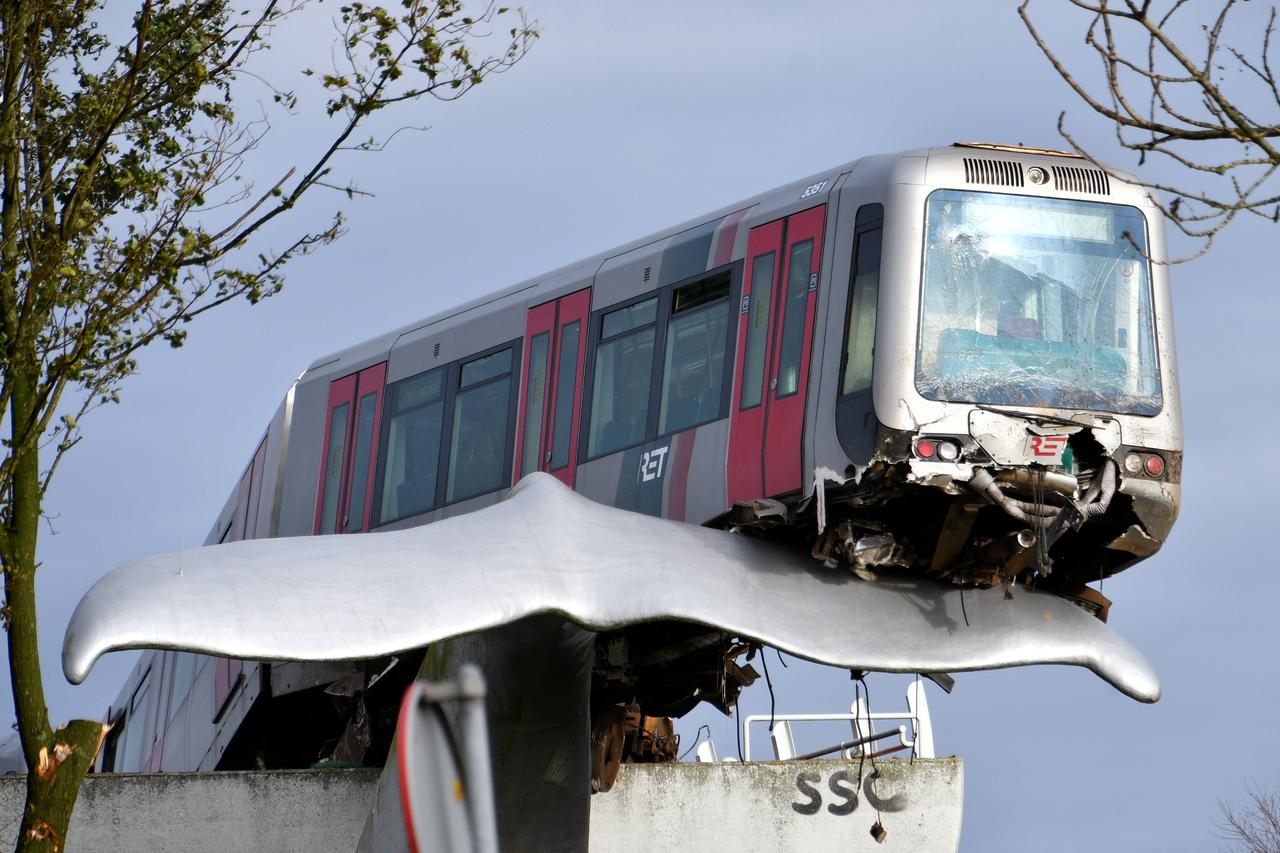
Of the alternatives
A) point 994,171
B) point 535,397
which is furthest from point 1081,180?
point 535,397

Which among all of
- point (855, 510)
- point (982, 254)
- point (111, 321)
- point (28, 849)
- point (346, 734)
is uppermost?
point (982, 254)

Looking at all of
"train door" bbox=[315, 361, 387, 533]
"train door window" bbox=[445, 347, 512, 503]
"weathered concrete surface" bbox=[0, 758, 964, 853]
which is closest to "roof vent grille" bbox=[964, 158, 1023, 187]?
"train door window" bbox=[445, 347, 512, 503]

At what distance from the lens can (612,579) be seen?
9.88 m

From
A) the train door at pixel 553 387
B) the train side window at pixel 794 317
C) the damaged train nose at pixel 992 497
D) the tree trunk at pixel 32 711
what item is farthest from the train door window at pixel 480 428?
the tree trunk at pixel 32 711

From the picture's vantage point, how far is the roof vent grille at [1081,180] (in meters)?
12.2

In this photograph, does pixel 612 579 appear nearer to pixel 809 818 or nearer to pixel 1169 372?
pixel 1169 372

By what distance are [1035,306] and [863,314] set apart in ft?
3.51

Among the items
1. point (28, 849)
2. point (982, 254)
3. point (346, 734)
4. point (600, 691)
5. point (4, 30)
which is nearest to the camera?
point (28, 849)

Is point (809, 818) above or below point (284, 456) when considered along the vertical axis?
below

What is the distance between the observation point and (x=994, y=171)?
39.9 feet

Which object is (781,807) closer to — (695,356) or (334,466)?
(334,466)

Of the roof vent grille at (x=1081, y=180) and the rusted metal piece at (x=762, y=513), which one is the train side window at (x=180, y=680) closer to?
the rusted metal piece at (x=762, y=513)

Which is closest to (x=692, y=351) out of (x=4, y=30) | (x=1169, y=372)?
(x=1169, y=372)

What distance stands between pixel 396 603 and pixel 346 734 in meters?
7.24
